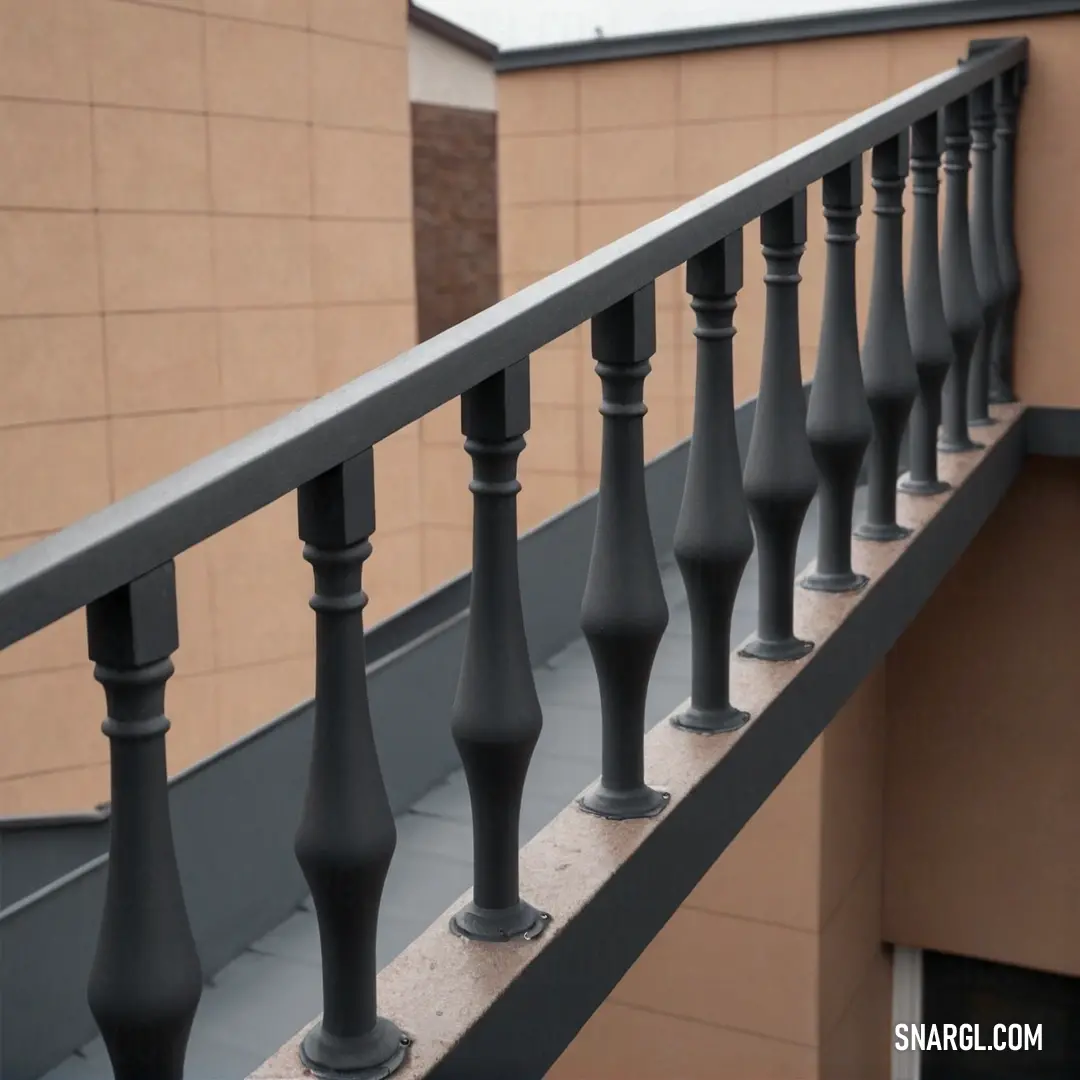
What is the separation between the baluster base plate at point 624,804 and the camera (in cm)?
146

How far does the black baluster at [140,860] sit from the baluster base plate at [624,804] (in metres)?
0.61

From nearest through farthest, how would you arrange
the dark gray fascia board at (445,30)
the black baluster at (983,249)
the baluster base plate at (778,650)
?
the baluster base plate at (778,650), the black baluster at (983,249), the dark gray fascia board at (445,30)

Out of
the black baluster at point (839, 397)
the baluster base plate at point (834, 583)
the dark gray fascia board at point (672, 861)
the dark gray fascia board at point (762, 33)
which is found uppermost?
the dark gray fascia board at point (762, 33)

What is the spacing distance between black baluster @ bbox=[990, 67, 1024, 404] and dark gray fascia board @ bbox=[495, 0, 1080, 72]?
550mm

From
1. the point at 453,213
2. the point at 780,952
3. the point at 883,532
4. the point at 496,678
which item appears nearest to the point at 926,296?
the point at 883,532

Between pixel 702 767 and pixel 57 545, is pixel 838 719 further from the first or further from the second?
pixel 57 545

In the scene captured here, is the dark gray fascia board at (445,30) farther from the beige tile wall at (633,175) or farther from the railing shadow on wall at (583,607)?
the railing shadow on wall at (583,607)

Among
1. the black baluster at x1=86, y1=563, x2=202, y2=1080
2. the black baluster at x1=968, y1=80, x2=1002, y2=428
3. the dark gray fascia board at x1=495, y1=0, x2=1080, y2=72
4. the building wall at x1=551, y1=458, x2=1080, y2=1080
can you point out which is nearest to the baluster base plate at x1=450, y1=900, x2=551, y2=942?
the black baluster at x1=86, y1=563, x2=202, y2=1080

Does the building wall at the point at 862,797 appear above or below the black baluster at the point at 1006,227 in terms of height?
below

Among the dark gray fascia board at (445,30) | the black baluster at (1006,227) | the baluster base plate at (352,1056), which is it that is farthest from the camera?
the dark gray fascia board at (445,30)

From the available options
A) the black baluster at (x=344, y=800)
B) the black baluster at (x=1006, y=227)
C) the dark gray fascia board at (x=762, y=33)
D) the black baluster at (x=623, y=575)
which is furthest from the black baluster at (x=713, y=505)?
the dark gray fascia board at (x=762, y=33)

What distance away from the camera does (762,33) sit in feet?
12.9

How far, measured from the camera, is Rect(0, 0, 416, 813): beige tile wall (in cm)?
409

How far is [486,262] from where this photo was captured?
5.11 m
